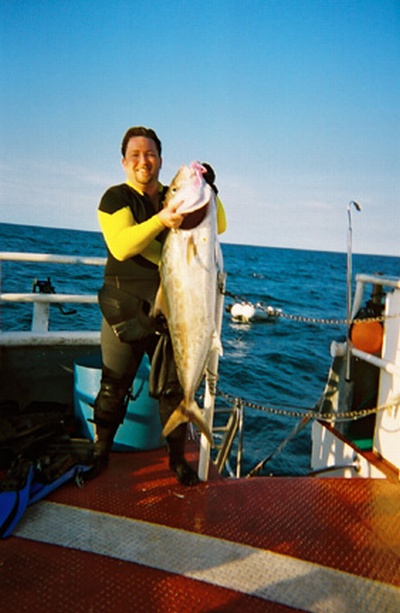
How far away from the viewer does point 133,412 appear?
379 centimetres

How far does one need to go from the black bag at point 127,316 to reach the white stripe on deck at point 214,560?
1.13 m

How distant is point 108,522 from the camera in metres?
2.68

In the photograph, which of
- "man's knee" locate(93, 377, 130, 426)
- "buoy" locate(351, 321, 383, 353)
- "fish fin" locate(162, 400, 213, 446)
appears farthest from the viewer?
"buoy" locate(351, 321, 383, 353)

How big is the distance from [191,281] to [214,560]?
150 cm

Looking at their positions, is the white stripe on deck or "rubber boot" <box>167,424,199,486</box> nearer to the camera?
the white stripe on deck

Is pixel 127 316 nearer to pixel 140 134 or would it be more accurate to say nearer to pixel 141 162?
pixel 141 162

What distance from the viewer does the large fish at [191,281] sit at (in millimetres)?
2365

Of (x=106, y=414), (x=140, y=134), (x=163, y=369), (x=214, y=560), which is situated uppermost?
(x=140, y=134)

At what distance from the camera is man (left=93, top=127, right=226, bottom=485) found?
296 centimetres

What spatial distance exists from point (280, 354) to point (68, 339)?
1433 cm

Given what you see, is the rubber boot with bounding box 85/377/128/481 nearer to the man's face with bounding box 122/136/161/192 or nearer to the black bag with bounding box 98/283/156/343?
the black bag with bounding box 98/283/156/343

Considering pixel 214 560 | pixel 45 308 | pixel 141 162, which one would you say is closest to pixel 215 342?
pixel 214 560

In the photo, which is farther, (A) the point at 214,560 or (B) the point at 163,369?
(B) the point at 163,369

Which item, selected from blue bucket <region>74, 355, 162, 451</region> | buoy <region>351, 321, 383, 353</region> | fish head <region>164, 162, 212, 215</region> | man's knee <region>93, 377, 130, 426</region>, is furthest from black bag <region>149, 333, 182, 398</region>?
buoy <region>351, 321, 383, 353</region>
